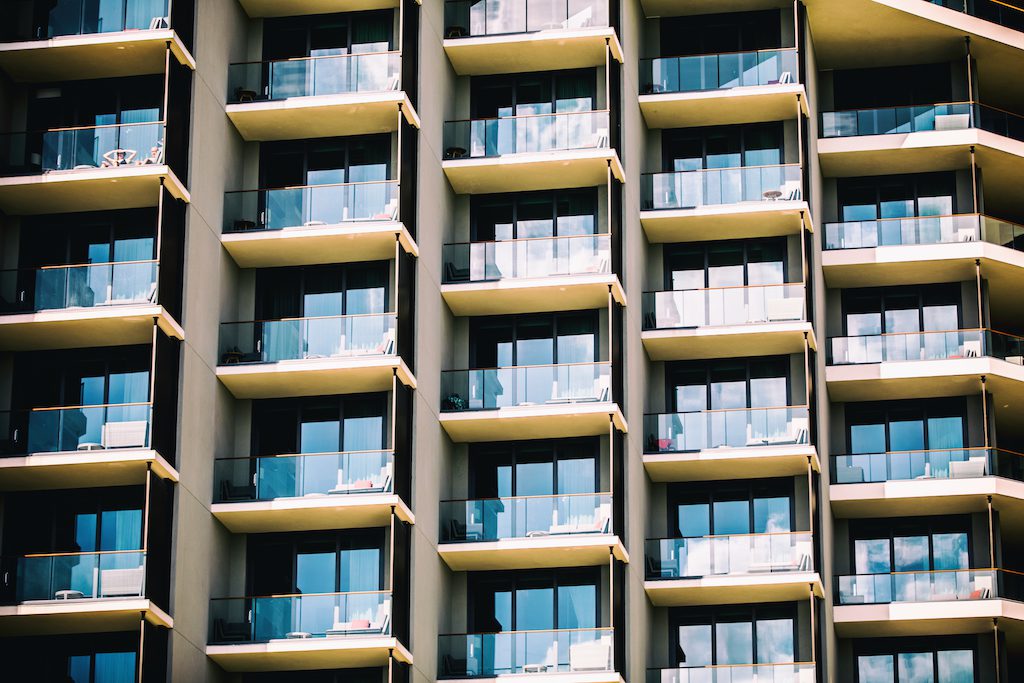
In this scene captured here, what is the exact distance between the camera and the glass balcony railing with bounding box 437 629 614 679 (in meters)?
55.6

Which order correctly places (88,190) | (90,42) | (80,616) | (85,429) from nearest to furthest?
1. (80,616)
2. (85,429)
3. (88,190)
4. (90,42)

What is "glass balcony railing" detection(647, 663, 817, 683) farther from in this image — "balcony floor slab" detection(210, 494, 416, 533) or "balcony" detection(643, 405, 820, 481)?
"balcony floor slab" detection(210, 494, 416, 533)

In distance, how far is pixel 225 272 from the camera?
57.4 metres

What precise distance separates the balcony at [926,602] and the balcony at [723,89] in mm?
12536

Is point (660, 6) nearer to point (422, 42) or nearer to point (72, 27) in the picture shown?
point (422, 42)

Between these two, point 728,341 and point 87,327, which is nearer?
point 87,327

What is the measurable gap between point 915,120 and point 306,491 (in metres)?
20.5

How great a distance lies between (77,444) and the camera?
52.9m

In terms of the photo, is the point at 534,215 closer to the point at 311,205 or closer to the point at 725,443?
the point at 311,205

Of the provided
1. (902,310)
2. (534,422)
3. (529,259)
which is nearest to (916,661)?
(902,310)

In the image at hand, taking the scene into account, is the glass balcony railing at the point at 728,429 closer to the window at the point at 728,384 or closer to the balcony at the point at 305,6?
the window at the point at 728,384

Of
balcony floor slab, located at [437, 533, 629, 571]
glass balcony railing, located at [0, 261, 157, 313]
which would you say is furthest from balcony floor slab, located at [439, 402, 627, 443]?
glass balcony railing, located at [0, 261, 157, 313]

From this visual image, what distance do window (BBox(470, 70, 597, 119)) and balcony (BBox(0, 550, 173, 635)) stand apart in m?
16.9

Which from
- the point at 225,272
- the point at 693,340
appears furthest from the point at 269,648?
the point at 693,340
